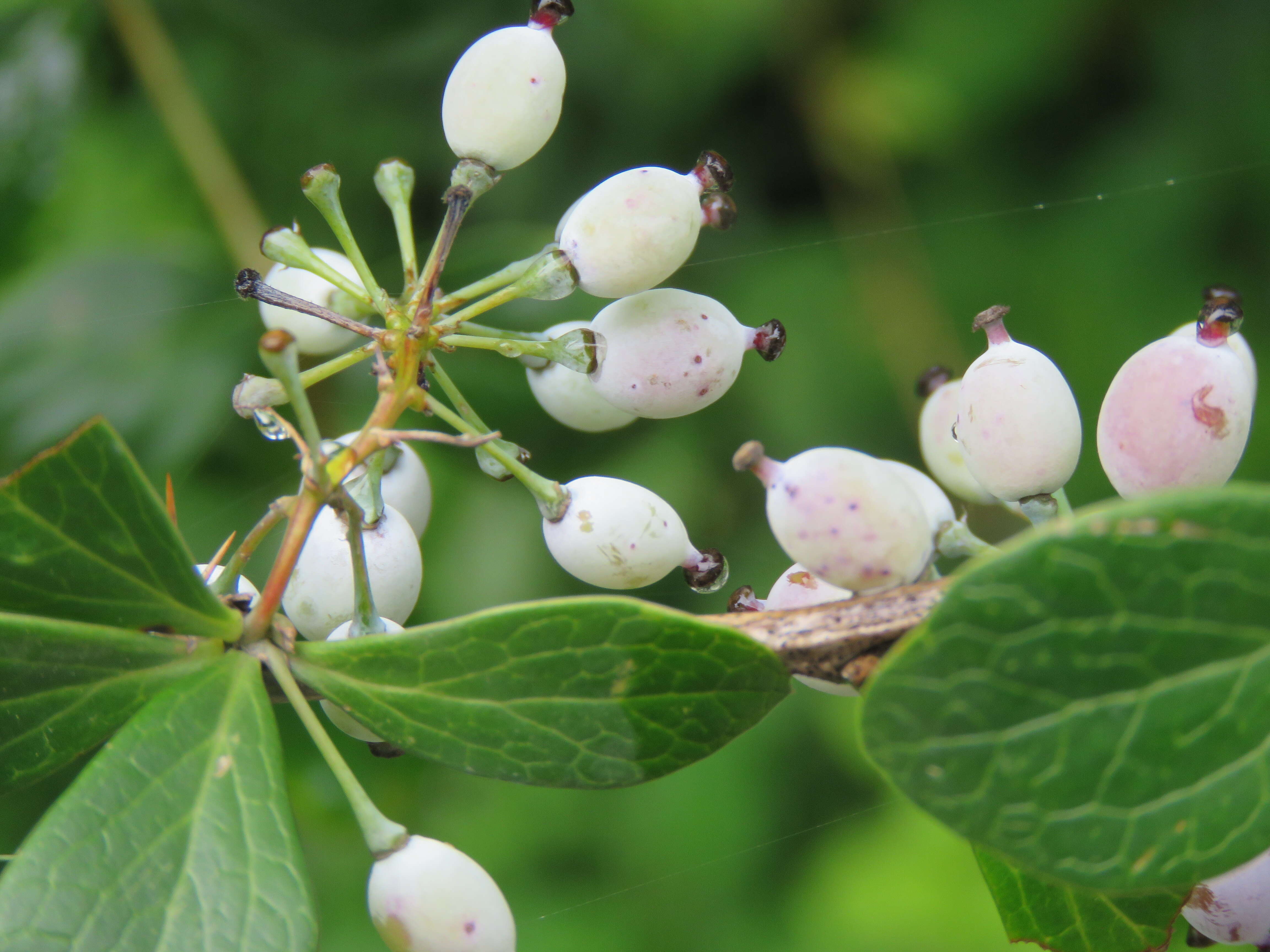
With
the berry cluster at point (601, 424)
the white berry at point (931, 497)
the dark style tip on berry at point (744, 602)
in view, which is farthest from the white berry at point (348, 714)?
the white berry at point (931, 497)

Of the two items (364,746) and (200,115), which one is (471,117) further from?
(200,115)

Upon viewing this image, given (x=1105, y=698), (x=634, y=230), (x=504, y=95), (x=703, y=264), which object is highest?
(x=703, y=264)

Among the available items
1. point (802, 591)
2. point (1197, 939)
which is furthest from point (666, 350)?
point (1197, 939)

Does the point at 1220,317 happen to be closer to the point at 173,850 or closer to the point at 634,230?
the point at 634,230

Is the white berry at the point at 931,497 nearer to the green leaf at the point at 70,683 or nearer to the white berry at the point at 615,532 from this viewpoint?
the white berry at the point at 615,532

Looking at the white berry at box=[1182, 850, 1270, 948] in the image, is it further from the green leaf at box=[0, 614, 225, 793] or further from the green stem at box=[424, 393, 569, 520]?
the green leaf at box=[0, 614, 225, 793]

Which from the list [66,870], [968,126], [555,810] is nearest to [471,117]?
[66,870]

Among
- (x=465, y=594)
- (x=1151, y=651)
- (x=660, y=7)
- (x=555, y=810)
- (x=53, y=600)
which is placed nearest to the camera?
(x=1151, y=651)
